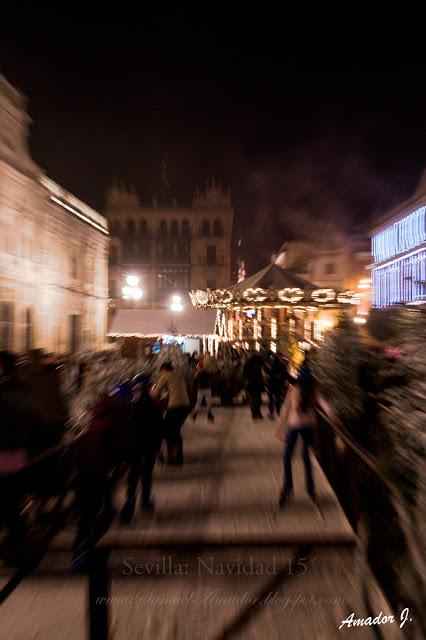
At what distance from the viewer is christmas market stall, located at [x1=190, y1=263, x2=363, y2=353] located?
1088cm

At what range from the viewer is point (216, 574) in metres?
4.17

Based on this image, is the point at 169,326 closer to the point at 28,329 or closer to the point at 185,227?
the point at 28,329

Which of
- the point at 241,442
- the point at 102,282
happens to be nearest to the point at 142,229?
the point at 102,282

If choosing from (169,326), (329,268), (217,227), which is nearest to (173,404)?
(169,326)

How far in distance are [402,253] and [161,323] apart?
596 inches

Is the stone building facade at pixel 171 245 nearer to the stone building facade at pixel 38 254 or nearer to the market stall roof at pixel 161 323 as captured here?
the stone building facade at pixel 38 254

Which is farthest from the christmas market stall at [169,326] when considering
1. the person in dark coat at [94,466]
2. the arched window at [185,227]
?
the arched window at [185,227]

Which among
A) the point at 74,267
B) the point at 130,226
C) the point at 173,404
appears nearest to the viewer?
the point at 173,404

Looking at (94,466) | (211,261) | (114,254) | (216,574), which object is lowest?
(216,574)

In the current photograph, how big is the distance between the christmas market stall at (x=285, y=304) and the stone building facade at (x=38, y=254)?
9009 millimetres

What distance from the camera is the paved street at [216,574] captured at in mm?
3545

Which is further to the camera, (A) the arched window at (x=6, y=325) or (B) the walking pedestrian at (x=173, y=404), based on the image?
(A) the arched window at (x=6, y=325)

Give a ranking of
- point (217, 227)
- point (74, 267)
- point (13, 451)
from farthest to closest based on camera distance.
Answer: point (217, 227), point (74, 267), point (13, 451)

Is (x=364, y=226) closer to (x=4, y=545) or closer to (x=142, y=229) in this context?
(x=142, y=229)
